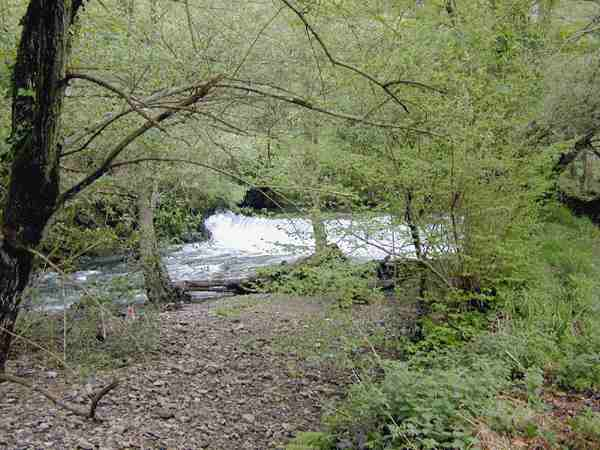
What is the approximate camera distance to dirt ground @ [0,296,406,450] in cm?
377

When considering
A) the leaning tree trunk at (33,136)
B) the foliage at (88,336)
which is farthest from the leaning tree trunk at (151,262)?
the leaning tree trunk at (33,136)

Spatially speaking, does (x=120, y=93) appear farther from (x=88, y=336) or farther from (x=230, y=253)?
(x=230, y=253)

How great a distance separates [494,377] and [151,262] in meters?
4.49

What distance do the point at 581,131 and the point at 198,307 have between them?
23.0ft

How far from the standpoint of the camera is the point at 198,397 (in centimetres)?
473

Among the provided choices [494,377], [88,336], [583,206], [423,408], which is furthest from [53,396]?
[583,206]

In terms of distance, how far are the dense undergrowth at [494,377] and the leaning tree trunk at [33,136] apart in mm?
2344

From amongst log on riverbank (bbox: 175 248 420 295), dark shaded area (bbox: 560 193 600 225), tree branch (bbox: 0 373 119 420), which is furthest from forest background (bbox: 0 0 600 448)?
dark shaded area (bbox: 560 193 600 225)

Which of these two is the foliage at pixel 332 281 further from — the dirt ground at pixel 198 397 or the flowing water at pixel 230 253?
the dirt ground at pixel 198 397

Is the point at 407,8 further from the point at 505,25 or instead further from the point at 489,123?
the point at 489,123

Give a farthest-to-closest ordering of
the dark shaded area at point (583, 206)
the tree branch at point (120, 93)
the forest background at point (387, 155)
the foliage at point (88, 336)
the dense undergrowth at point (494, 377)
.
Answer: the dark shaded area at point (583, 206) < the foliage at point (88, 336) < the forest background at point (387, 155) < the dense undergrowth at point (494, 377) < the tree branch at point (120, 93)

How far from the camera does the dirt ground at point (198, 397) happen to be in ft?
12.4

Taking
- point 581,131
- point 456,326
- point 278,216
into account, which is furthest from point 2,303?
point 581,131

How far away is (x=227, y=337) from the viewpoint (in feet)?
21.7
